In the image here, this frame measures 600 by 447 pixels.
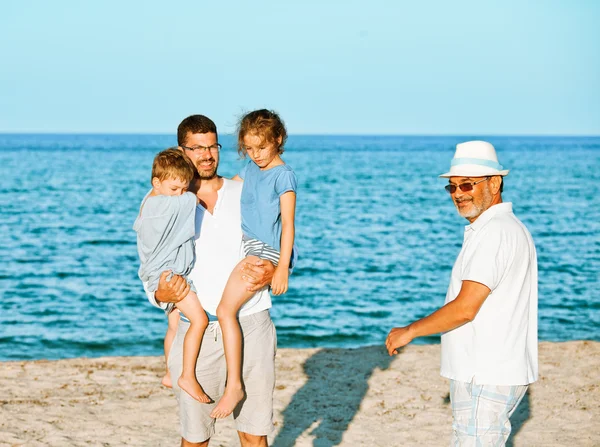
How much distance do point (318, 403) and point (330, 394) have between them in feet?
0.88

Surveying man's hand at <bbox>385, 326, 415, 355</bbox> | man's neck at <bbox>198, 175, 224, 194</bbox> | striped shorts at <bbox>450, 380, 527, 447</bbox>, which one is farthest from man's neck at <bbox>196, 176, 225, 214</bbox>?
striped shorts at <bbox>450, 380, 527, 447</bbox>

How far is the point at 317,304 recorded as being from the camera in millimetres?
14188

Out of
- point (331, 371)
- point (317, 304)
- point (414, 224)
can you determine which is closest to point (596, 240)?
point (414, 224)

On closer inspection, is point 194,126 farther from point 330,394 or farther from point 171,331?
point 330,394

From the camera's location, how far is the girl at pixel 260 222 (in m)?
3.81

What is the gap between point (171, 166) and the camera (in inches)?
149

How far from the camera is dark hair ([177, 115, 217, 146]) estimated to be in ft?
12.9

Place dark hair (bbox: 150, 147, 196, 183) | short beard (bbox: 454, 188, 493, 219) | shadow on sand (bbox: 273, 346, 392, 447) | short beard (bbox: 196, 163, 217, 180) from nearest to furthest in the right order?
short beard (bbox: 454, 188, 493, 219), dark hair (bbox: 150, 147, 196, 183), short beard (bbox: 196, 163, 217, 180), shadow on sand (bbox: 273, 346, 392, 447)

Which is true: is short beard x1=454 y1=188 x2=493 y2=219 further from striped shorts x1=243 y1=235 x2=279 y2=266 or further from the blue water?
the blue water

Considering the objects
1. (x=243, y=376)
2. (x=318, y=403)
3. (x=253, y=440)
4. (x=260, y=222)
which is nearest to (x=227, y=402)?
(x=243, y=376)

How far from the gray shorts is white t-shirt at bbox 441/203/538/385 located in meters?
0.95

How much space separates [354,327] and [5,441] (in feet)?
24.4

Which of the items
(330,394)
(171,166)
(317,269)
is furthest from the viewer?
(317,269)

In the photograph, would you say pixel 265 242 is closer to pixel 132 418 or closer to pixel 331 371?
pixel 132 418
